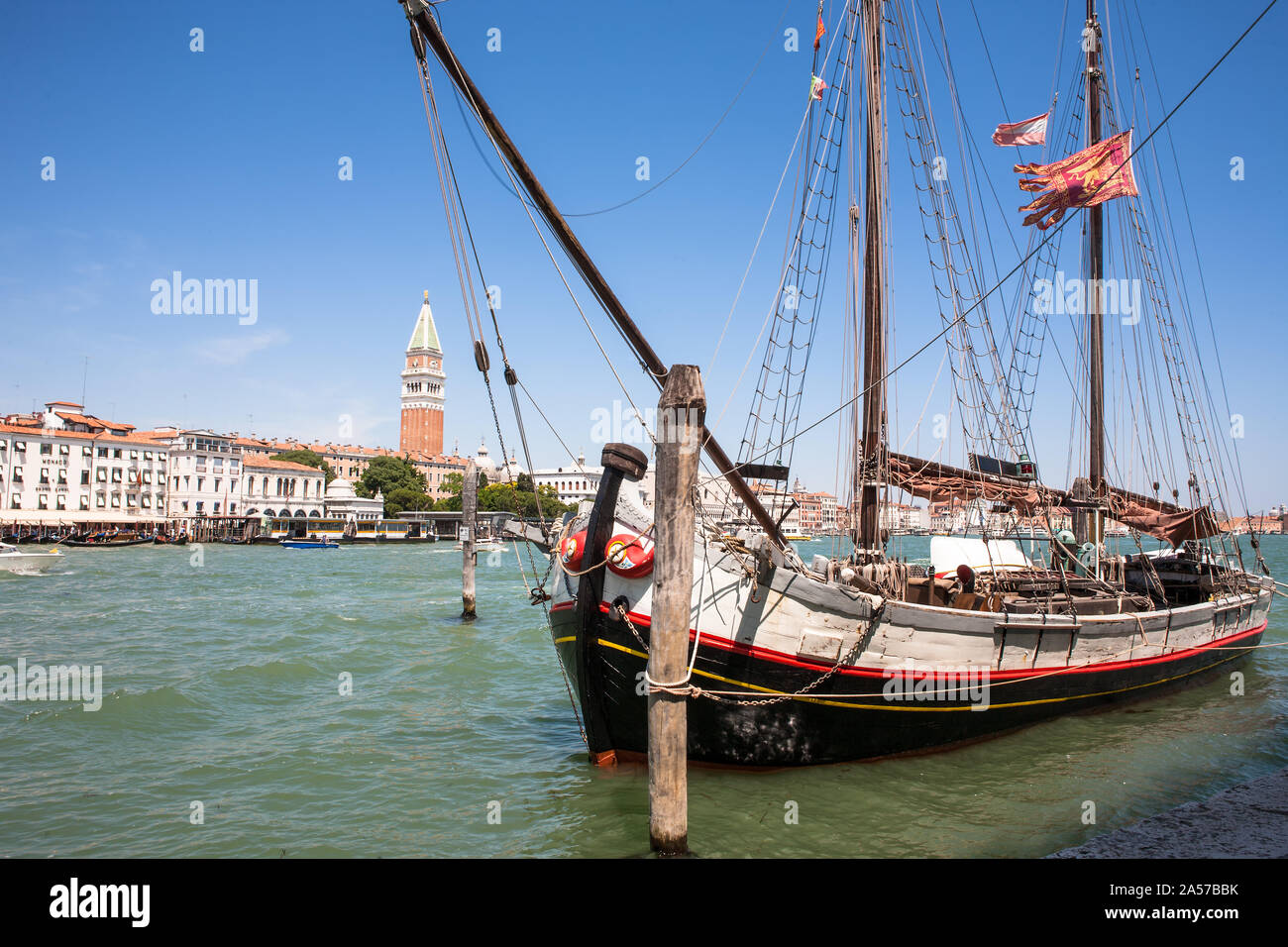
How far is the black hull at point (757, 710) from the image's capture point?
A: 9133 millimetres

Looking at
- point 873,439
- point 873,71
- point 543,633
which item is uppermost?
point 873,71

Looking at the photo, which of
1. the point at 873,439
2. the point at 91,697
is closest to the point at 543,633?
the point at 91,697

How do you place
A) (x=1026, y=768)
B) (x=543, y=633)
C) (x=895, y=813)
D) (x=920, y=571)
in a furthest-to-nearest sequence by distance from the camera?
1. (x=543, y=633)
2. (x=920, y=571)
3. (x=1026, y=768)
4. (x=895, y=813)

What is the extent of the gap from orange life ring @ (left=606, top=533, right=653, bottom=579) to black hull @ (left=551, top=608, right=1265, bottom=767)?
2.04 feet

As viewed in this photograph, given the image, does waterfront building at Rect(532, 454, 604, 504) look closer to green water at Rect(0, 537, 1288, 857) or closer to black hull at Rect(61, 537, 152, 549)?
black hull at Rect(61, 537, 152, 549)

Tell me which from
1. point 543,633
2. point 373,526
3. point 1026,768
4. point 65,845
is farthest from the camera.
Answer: point 373,526

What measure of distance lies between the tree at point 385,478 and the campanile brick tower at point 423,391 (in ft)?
162

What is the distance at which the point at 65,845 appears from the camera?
822cm

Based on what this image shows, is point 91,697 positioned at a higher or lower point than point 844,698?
lower

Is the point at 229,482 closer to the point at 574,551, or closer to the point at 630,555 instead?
the point at 574,551

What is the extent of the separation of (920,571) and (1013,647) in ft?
11.6

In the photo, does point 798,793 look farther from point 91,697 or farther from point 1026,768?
point 91,697

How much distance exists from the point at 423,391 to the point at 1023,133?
555 ft
